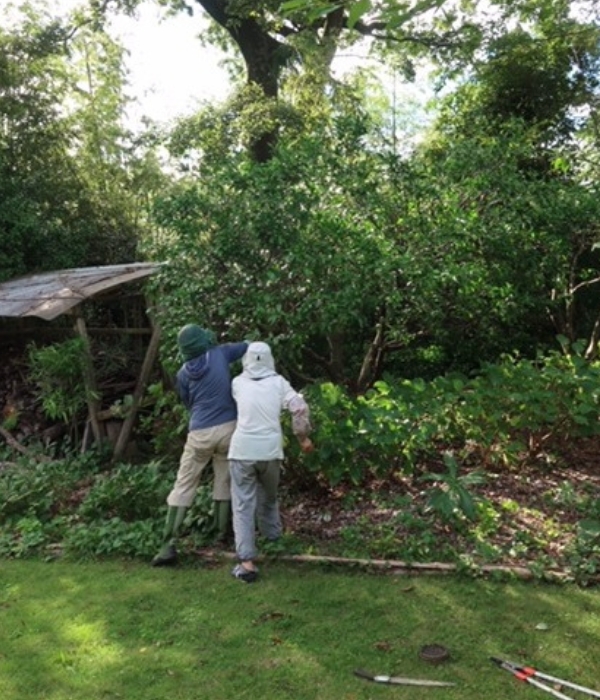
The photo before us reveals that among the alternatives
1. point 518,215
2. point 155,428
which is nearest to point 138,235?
point 155,428

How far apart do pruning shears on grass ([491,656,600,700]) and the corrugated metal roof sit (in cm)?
523

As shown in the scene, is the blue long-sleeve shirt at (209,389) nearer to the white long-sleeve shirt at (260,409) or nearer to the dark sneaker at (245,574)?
the white long-sleeve shirt at (260,409)

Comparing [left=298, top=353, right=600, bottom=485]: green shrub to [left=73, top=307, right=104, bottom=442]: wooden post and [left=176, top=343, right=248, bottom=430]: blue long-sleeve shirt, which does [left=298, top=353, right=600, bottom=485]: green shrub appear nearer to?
[left=176, top=343, right=248, bottom=430]: blue long-sleeve shirt

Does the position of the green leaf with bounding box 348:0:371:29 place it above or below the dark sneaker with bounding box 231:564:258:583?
above

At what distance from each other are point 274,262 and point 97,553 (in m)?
2.83

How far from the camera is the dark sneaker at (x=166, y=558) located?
195 inches

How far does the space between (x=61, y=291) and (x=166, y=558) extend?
4381mm

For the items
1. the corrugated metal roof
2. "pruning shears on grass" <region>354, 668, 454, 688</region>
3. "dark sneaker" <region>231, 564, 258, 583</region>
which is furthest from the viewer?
the corrugated metal roof

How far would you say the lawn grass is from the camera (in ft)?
11.0

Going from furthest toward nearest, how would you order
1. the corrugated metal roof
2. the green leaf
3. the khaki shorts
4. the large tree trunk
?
the large tree trunk
the corrugated metal roof
the khaki shorts
the green leaf

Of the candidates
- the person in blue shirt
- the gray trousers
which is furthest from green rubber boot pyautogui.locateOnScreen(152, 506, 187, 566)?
the gray trousers

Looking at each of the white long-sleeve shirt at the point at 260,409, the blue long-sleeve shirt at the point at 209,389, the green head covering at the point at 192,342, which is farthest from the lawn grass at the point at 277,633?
the green head covering at the point at 192,342

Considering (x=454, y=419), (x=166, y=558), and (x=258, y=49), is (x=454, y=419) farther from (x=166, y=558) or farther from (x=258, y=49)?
(x=258, y=49)

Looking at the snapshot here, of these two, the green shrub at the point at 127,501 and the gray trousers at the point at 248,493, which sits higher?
the gray trousers at the point at 248,493
